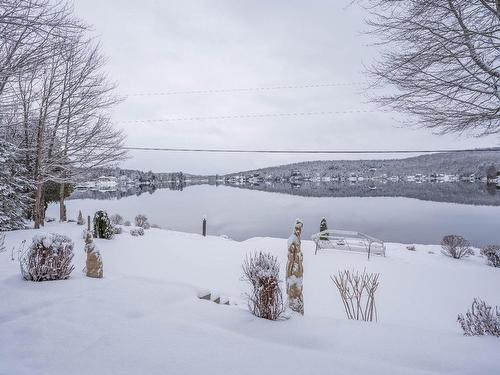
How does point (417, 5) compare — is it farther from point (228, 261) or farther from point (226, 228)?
point (226, 228)

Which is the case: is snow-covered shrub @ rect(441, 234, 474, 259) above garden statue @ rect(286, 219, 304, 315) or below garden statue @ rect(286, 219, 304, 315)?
below

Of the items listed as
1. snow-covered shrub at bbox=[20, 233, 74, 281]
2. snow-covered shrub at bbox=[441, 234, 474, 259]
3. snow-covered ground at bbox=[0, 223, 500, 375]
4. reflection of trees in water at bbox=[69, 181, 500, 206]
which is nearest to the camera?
snow-covered ground at bbox=[0, 223, 500, 375]

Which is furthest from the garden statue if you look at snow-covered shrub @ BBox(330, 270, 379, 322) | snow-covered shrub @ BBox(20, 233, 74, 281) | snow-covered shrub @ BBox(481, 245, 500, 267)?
snow-covered shrub @ BBox(481, 245, 500, 267)

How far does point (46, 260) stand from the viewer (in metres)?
5.97

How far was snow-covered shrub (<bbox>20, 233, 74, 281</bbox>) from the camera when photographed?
19.4 feet

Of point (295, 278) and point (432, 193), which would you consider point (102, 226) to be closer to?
point (295, 278)

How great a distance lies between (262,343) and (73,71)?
60.7 feet

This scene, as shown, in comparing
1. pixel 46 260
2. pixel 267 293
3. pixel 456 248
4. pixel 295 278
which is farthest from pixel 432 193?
pixel 46 260

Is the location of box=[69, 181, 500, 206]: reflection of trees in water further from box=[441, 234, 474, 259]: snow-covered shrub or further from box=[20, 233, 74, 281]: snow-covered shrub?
box=[20, 233, 74, 281]: snow-covered shrub

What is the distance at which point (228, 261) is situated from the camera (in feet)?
40.4

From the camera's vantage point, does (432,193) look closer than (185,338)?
No

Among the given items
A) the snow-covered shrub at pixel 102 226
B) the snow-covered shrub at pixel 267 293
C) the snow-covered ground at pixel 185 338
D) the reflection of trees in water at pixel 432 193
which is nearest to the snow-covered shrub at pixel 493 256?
the snow-covered ground at pixel 185 338

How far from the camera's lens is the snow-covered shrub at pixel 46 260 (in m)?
5.90

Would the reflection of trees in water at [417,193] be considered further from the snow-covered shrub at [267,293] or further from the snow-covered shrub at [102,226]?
the snow-covered shrub at [267,293]
